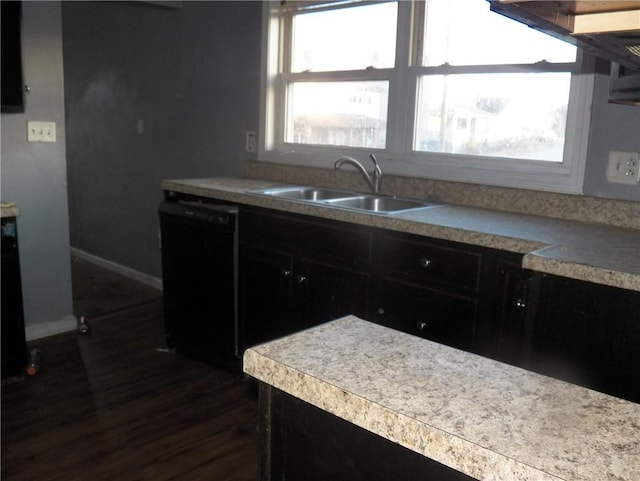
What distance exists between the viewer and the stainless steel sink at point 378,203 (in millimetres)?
2752

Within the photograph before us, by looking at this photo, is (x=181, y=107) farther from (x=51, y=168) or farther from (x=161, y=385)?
(x=161, y=385)

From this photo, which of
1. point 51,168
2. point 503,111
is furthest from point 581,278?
point 51,168

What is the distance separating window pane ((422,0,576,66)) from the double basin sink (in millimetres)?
688

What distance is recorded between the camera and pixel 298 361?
0.87 m

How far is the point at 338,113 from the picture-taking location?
3.30m

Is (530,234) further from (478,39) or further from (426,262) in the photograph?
(478,39)

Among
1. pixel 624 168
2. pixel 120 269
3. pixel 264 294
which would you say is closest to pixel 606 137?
pixel 624 168

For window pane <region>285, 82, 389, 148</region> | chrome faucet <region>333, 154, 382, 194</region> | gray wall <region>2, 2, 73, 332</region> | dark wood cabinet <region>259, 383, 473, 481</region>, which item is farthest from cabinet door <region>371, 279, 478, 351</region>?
gray wall <region>2, 2, 73, 332</region>

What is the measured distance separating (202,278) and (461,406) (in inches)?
92.5

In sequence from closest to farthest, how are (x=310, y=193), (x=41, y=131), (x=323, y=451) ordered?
(x=323, y=451) → (x=310, y=193) → (x=41, y=131)

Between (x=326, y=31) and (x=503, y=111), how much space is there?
1.18m

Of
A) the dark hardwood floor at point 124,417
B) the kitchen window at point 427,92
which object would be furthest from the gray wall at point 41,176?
the kitchen window at point 427,92

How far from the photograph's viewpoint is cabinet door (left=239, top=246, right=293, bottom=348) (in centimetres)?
268

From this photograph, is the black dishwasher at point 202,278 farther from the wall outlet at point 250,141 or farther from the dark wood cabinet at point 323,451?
the dark wood cabinet at point 323,451
